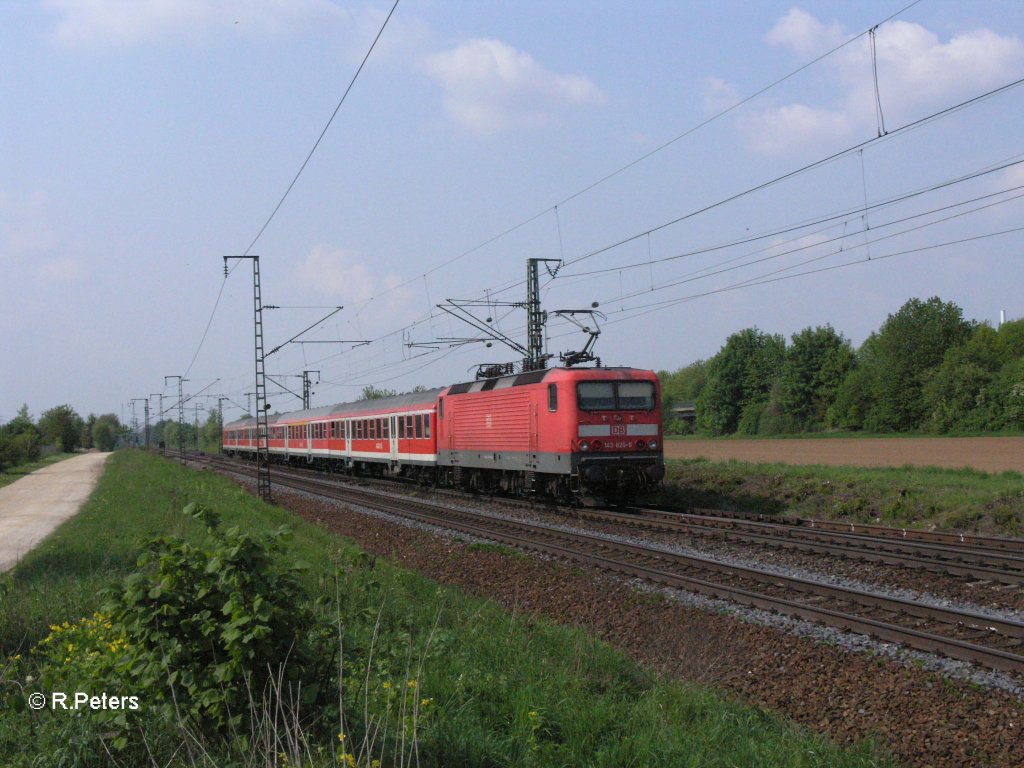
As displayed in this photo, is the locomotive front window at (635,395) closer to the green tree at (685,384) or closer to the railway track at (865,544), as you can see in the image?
the railway track at (865,544)

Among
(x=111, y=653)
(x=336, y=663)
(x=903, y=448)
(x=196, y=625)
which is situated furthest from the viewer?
(x=903, y=448)

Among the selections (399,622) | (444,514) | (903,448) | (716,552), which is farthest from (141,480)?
(903,448)

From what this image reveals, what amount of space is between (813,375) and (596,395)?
213 feet

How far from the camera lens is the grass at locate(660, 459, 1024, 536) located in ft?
57.0

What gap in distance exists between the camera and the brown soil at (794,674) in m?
6.21

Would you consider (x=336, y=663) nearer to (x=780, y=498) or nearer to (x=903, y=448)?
(x=780, y=498)

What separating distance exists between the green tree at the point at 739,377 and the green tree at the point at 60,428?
73561 mm

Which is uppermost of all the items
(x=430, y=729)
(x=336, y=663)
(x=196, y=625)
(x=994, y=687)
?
(x=196, y=625)

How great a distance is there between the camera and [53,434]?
341 ft

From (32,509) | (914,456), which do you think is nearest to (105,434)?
(32,509)

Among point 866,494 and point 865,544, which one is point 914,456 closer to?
point 866,494

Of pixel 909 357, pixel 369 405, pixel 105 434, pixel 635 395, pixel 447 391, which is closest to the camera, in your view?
pixel 635 395

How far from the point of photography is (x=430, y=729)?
5.32 m

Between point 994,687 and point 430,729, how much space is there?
4757 millimetres
